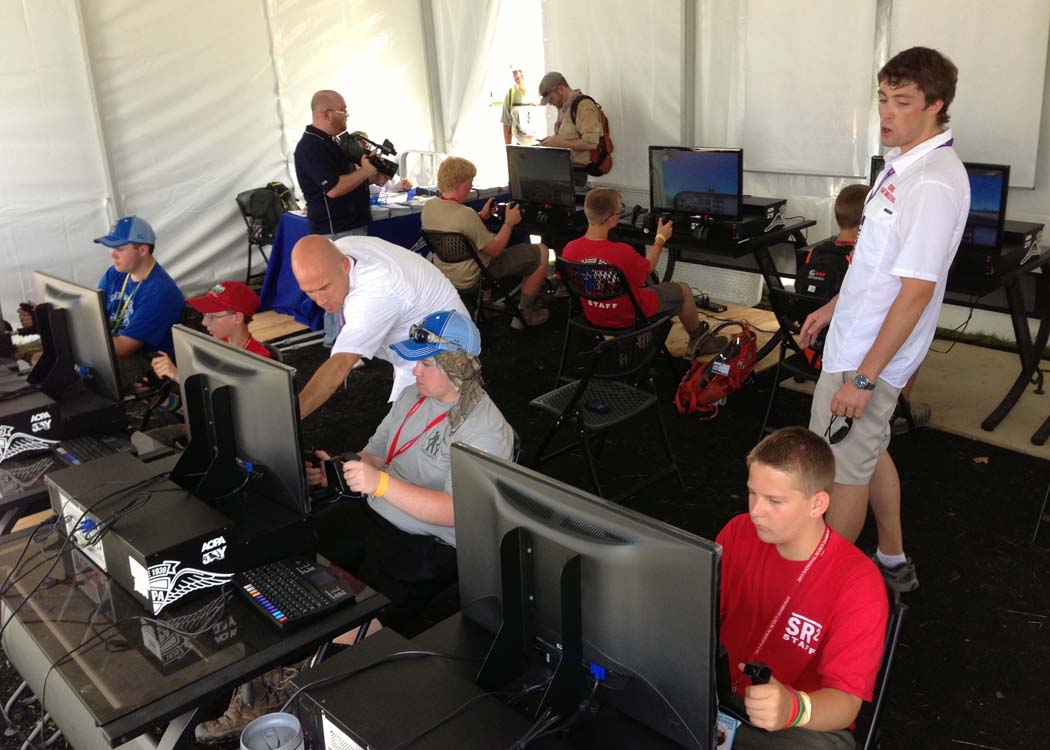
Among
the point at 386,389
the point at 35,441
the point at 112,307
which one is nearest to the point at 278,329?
the point at 386,389

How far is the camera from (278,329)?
6.09 m

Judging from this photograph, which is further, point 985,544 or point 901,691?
point 985,544

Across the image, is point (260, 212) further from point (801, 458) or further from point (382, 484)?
point (801, 458)

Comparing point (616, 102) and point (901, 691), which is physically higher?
point (616, 102)

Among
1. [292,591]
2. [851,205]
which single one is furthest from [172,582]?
[851,205]

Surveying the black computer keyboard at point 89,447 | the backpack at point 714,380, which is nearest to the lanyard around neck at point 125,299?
the black computer keyboard at point 89,447

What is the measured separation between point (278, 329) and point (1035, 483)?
4.46 metres

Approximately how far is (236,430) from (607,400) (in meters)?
1.74

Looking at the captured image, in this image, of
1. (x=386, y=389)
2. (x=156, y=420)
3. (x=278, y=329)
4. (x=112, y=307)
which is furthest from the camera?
(x=278, y=329)

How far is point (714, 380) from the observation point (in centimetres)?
433

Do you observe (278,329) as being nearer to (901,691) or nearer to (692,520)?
(692,520)

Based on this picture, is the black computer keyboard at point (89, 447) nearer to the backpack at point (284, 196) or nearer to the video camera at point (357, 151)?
the video camera at point (357, 151)

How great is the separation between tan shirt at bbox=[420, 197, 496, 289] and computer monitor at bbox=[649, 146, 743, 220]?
101 cm

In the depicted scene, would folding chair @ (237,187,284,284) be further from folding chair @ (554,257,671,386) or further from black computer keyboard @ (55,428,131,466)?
black computer keyboard @ (55,428,131,466)
